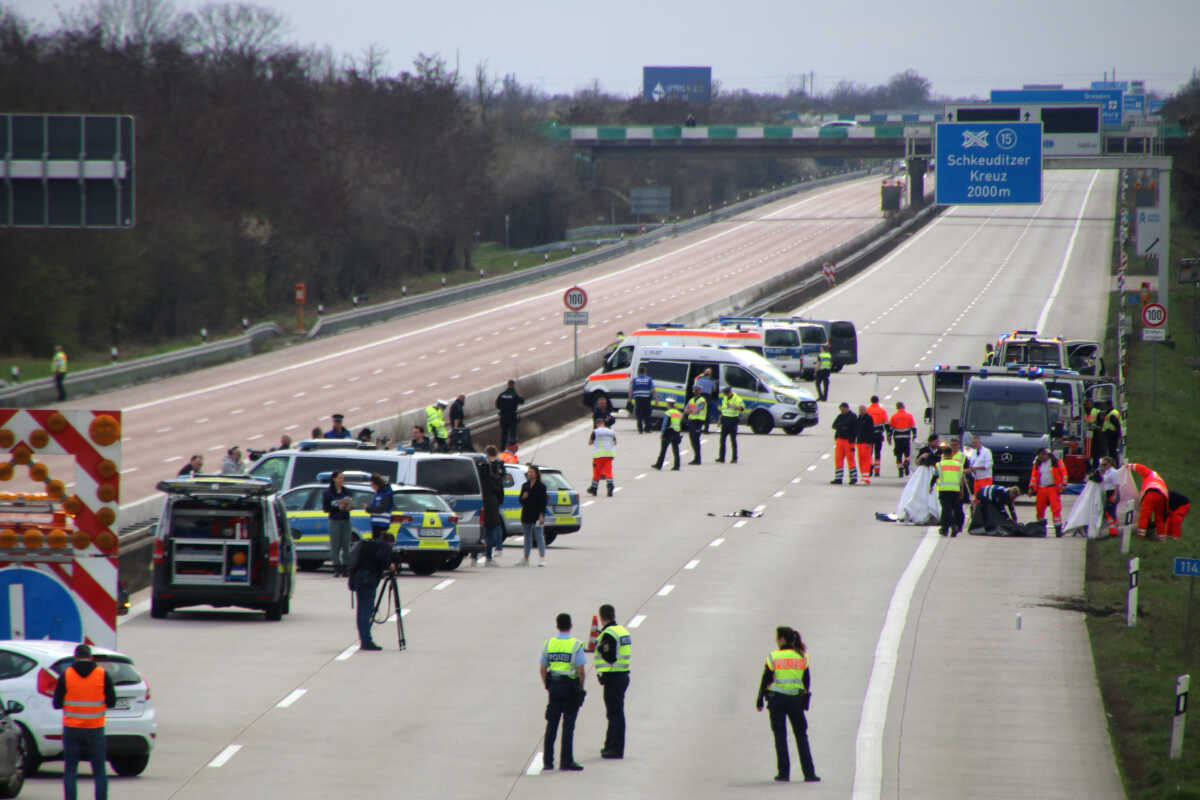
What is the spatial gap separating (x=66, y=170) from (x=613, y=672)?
46.5 feet

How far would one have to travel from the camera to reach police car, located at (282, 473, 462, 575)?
79.3ft

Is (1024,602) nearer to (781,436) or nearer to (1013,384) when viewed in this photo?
(1013,384)

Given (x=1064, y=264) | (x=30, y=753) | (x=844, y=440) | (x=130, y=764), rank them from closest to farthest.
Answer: (x=30, y=753), (x=130, y=764), (x=844, y=440), (x=1064, y=264)

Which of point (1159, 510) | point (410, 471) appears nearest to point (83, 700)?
point (410, 471)

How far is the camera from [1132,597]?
67.6 feet

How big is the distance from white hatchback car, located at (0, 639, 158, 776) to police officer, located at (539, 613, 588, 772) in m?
3.09

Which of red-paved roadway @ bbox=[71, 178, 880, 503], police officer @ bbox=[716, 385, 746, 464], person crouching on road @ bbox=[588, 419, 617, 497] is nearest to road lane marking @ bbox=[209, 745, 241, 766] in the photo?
person crouching on road @ bbox=[588, 419, 617, 497]

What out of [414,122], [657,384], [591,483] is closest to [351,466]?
[591,483]

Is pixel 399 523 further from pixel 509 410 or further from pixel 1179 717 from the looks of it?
pixel 509 410

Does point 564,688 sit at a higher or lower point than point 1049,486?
higher

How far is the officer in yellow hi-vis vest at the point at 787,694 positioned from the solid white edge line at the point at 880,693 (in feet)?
1.70

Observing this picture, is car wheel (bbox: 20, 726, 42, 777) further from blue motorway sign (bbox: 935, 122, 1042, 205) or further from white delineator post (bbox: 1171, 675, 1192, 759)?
blue motorway sign (bbox: 935, 122, 1042, 205)

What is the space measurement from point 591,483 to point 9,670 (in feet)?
72.6

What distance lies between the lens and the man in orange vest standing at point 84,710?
11875 mm
